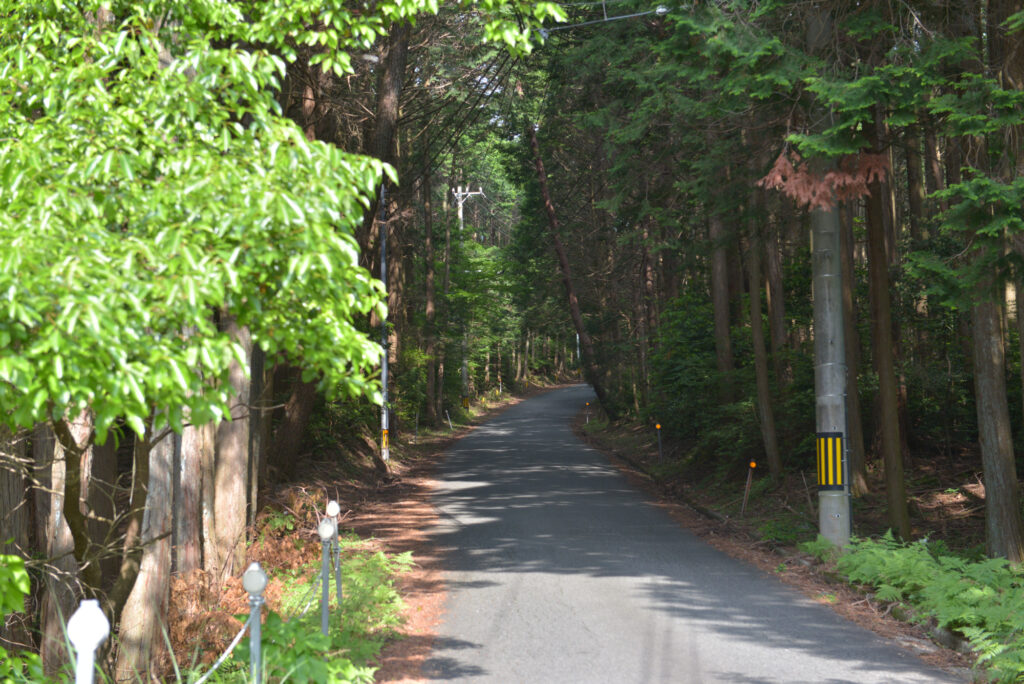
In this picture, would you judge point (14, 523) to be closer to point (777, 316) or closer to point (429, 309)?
point (777, 316)

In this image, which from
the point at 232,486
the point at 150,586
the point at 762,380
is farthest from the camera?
the point at 762,380

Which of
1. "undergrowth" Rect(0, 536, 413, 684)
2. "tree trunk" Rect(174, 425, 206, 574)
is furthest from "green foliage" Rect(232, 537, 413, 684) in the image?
"tree trunk" Rect(174, 425, 206, 574)

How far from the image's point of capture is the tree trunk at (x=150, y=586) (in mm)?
7250

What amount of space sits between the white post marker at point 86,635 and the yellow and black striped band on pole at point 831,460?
10742 millimetres

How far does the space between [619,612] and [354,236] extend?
804cm

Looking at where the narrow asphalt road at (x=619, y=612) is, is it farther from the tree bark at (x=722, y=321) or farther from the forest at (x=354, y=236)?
the tree bark at (x=722, y=321)

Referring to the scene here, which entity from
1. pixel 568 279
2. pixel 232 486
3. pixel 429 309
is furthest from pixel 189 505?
pixel 429 309

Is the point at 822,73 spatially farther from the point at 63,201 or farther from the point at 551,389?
the point at 551,389

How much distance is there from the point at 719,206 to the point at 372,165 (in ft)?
34.7

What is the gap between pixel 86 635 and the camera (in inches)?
125

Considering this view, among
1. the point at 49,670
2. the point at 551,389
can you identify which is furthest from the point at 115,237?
the point at 551,389

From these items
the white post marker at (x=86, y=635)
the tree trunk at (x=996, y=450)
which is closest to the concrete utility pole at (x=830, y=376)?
the tree trunk at (x=996, y=450)

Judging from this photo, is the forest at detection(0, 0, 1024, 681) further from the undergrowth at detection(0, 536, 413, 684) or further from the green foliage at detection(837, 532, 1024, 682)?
the green foliage at detection(837, 532, 1024, 682)

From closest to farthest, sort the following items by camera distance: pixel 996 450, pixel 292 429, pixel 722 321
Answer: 1. pixel 996 450
2. pixel 292 429
3. pixel 722 321
